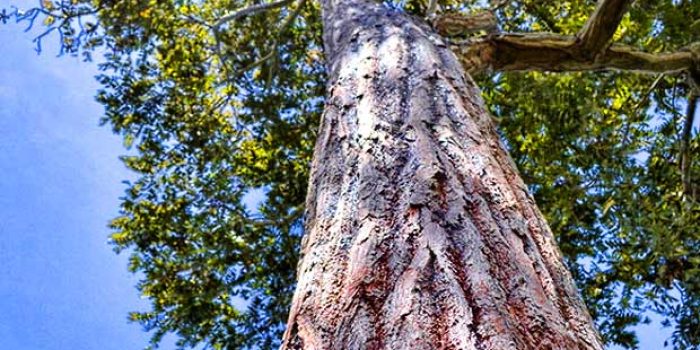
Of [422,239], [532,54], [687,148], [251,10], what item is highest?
[251,10]

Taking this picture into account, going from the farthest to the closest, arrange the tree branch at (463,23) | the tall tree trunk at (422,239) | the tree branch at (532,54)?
the tree branch at (463,23) → the tree branch at (532,54) → the tall tree trunk at (422,239)

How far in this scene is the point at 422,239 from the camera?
1181 mm

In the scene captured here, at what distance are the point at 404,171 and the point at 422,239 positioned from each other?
290mm

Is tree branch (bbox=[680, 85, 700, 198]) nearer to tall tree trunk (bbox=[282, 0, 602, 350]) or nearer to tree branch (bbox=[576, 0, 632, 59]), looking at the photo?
tree branch (bbox=[576, 0, 632, 59])

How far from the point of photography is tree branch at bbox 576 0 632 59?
3.36m

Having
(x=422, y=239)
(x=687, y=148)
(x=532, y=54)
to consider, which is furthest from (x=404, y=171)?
(x=687, y=148)

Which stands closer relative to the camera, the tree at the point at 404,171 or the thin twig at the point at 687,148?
the tree at the point at 404,171

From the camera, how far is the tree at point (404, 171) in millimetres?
1120

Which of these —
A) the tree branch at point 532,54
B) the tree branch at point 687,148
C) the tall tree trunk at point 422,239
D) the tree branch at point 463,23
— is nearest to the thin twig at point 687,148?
the tree branch at point 687,148

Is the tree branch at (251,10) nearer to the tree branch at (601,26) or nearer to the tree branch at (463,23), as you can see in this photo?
the tree branch at (463,23)

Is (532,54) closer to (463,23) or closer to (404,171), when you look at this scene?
(463,23)

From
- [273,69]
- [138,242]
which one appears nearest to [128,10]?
[273,69]

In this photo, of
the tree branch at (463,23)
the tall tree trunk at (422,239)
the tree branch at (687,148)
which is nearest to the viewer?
the tall tree trunk at (422,239)

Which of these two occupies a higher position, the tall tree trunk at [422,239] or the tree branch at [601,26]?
the tree branch at [601,26]
